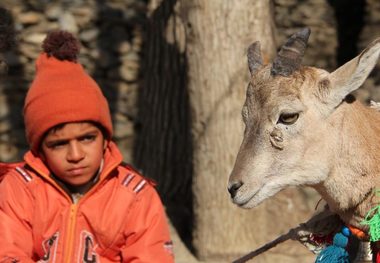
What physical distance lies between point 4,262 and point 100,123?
808 mm

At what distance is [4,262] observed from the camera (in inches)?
182

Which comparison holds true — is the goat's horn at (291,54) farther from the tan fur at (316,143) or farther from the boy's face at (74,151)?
the boy's face at (74,151)

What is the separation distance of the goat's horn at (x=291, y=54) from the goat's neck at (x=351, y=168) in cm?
27

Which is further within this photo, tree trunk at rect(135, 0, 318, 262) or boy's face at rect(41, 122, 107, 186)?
tree trunk at rect(135, 0, 318, 262)

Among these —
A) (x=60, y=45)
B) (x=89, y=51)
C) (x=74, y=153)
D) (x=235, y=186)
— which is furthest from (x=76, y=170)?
(x=89, y=51)

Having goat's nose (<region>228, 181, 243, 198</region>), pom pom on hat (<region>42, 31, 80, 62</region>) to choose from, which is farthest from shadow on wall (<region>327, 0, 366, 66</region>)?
goat's nose (<region>228, 181, 243, 198</region>)

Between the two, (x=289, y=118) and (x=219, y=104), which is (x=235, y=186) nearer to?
(x=289, y=118)

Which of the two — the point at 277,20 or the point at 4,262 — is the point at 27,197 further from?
the point at 277,20

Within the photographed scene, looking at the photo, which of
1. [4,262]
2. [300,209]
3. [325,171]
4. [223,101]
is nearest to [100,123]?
[4,262]

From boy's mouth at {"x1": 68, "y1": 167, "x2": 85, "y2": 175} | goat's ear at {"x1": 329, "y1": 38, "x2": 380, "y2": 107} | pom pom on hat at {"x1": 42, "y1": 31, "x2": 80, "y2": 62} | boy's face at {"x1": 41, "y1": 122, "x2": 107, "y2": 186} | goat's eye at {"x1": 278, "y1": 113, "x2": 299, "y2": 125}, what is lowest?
boy's mouth at {"x1": 68, "y1": 167, "x2": 85, "y2": 175}

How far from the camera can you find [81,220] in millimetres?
4781

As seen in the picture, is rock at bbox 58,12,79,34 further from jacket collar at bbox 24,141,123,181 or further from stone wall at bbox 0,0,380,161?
jacket collar at bbox 24,141,123,181

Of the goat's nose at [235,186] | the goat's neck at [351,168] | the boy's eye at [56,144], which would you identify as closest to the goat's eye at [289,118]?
the goat's neck at [351,168]

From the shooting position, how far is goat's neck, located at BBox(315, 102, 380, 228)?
401cm
